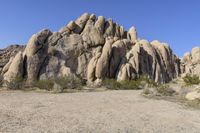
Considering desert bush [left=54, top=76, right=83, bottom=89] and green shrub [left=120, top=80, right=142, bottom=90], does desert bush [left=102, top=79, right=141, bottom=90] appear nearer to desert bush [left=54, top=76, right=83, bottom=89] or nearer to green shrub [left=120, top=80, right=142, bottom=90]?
green shrub [left=120, top=80, right=142, bottom=90]

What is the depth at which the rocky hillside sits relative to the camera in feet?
137

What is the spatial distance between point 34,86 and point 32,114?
22398 mm

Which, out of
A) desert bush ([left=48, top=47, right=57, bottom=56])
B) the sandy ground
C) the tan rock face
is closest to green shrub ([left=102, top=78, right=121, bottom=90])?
desert bush ([left=48, top=47, right=57, bottom=56])

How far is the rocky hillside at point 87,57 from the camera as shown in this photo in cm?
4181

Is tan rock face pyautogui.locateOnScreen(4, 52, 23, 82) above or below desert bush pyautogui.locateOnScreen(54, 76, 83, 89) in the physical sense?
above

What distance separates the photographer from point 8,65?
140ft

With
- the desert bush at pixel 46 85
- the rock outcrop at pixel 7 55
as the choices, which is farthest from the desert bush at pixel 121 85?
the rock outcrop at pixel 7 55

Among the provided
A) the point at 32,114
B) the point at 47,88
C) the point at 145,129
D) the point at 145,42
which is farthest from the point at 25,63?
the point at 145,129

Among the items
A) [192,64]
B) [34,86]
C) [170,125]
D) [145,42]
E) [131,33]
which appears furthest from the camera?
[192,64]

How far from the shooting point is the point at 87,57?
1769 inches

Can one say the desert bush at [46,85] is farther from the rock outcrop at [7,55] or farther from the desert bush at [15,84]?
the rock outcrop at [7,55]

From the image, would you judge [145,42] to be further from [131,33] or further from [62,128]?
[62,128]

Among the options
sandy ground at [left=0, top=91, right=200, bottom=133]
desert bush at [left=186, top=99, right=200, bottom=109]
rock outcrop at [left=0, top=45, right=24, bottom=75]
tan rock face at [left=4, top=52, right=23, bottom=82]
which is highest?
rock outcrop at [left=0, top=45, right=24, bottom=75]

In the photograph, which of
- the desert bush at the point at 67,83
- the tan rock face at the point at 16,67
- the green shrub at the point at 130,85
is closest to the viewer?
the desert bush at the point at 67,83
